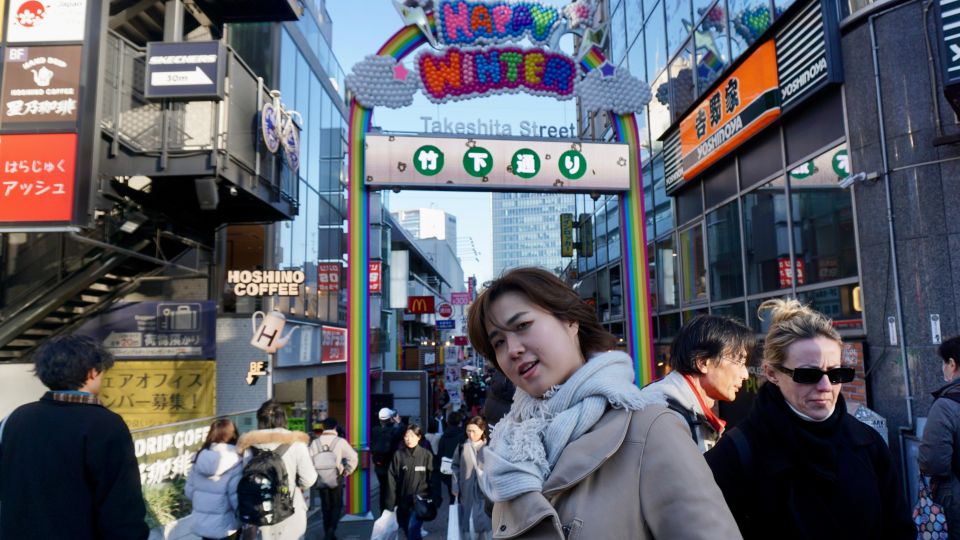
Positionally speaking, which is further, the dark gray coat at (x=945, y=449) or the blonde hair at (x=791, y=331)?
the dark gray coat at (x=945, y=449)

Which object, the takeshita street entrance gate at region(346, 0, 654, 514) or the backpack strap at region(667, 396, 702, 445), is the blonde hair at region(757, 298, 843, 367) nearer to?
the backpack strap at region(667, 396, 702, 445)

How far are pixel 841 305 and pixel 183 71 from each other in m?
11.5

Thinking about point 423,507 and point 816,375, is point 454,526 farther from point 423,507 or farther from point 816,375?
point 816,375

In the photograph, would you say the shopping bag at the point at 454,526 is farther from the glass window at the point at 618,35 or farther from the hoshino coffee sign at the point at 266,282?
the glass window at the point at 618,35

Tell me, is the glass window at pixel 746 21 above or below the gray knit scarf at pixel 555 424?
above

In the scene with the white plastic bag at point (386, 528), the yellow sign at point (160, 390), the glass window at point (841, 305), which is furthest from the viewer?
the yellow sign at point (160, 390)

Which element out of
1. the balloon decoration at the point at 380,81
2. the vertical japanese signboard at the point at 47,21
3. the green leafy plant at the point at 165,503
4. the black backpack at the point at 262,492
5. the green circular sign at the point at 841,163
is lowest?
the green leafy plant at the point at 165,503

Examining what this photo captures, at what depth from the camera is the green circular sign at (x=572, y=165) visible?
11.8 meters

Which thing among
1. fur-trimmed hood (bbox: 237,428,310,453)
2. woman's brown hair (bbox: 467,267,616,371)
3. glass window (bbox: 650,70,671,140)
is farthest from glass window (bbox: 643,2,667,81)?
woman's brown hair (bbox: 467,267,616,371)

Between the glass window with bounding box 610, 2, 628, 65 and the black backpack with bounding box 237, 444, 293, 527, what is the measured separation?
17804mm

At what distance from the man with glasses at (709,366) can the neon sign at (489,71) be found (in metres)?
8.86

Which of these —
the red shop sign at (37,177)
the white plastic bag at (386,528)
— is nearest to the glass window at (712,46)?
the white plastic bag at (386,528)

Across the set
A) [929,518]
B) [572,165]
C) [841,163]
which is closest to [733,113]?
[572,165]

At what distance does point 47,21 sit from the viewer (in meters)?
11.1
